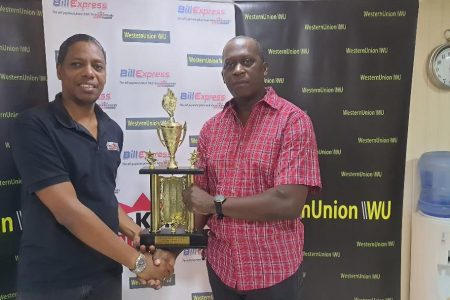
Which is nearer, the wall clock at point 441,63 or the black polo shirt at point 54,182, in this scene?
the black polo shirt at point 54,182

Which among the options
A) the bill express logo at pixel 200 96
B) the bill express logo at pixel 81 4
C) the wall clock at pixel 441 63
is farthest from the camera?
the wall clock at pixel 441 63

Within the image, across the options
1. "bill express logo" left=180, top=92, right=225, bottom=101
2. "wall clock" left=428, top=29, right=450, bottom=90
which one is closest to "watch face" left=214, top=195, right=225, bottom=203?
"bill express logo" left=180, top=92, right=225, bottom=101

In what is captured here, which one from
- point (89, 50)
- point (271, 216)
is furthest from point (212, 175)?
point (89, 50)

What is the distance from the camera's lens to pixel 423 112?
2549 mm

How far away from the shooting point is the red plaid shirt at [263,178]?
1.50 m

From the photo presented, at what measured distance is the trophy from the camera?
153 cm

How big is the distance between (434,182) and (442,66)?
0.78m

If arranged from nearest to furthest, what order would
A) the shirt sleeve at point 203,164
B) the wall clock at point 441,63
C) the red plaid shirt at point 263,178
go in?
1. the red plaid shirt at point 263,178
2. the shirt sleeve at point 203,164
3. the wall clock at point 441,63

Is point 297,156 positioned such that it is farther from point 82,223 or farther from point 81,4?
point 81,4

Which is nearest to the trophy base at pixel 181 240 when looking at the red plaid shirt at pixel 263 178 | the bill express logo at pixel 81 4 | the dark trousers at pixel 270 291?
the red plaid shirt at pixel 263 178

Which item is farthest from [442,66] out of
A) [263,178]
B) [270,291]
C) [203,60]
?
[270,291]

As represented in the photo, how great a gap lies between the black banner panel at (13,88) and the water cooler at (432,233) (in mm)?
2429

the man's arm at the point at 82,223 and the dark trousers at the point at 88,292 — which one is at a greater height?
the man's arm at the point at 82,223

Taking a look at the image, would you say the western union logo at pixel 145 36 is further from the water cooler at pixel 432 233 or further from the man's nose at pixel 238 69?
the water cooler at pixel 432 233
